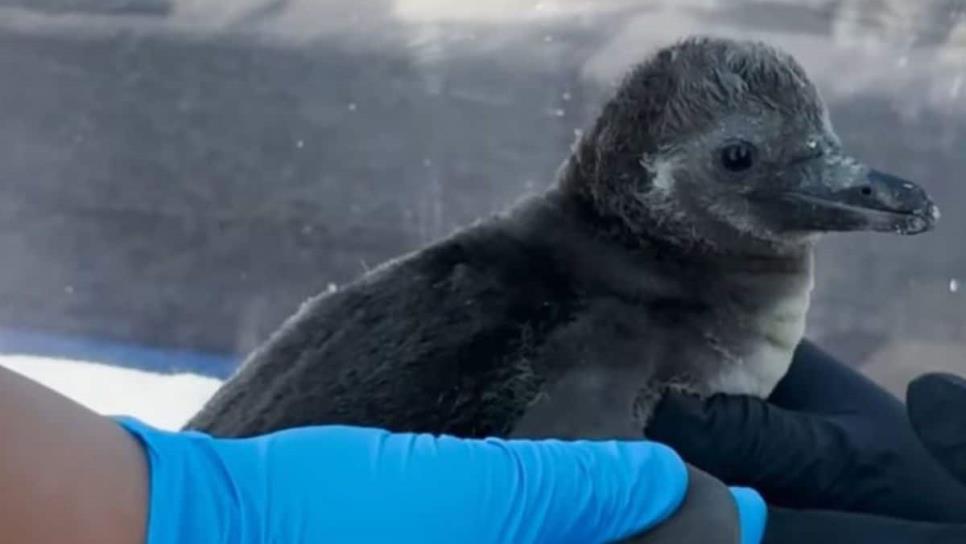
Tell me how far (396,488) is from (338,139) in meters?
1.32

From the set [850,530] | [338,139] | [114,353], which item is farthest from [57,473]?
[338,139]

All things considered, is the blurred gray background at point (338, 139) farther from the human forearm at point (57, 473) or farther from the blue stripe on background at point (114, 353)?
the human forearm at point (57, 473)

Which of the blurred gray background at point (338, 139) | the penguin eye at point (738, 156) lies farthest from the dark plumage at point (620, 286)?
the blurred gray background at point (338, 139)

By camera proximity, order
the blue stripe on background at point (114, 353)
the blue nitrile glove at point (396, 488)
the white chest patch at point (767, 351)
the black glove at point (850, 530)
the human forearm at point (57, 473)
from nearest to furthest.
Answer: the human forearm at point (57, 473) → the blue nitrile glove at point (396, 488) → the black glove at point (850, 530) → the white chest patch at point (767, 351) → the blue stripe on background at point (114, 353)

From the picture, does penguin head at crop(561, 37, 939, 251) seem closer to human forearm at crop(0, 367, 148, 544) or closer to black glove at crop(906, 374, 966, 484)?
black glove at crop(906, 374, 966, 484)

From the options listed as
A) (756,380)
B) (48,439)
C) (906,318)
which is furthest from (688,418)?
(906,318)

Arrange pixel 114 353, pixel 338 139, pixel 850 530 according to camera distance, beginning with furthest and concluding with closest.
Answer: pixel 338 139 < pixel 114 353 < pixel 850 530

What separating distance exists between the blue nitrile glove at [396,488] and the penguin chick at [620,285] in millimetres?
82

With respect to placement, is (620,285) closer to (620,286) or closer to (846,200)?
(620,286)

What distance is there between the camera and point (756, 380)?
3.32ft

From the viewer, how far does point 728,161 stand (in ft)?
3.19

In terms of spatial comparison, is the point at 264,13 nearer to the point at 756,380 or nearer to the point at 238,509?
the point at 756,380

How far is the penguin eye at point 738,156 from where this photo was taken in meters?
0.97

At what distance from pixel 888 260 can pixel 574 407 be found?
991 millimetres
